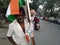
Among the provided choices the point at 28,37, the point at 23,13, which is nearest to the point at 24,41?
the point at 28,37

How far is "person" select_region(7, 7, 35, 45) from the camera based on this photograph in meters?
3.38

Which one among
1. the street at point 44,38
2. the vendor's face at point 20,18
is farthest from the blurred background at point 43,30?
the vendor's face at point 20,18

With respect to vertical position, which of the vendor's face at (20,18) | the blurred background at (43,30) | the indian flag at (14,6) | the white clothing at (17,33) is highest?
Result: the indian flag at (14,6)

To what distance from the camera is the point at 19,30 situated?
336 centimetres

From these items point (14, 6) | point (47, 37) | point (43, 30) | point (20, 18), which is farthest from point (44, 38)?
point (14, 6)

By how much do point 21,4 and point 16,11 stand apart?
5.0 inches

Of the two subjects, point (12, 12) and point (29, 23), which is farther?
point (29, 23)

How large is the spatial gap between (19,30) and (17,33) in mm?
51

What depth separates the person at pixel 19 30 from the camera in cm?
338

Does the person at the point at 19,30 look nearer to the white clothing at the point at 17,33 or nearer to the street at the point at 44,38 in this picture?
the white clothing at the point at 17,33

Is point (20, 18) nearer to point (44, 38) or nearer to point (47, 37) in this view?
point (44, 38)

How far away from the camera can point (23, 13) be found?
339 cm

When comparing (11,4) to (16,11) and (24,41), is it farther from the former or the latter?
(24,41)

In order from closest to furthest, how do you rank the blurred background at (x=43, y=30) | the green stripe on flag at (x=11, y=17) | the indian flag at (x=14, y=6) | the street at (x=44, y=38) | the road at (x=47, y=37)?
1. the indian flag at (x=14, y=6)
2. the green stripe on flag at (x=11, y=17)
3. the street at (x=44, y=38)
4. the road at (x=47, y=37)
5. the blurred background at (x=43, y=30)
